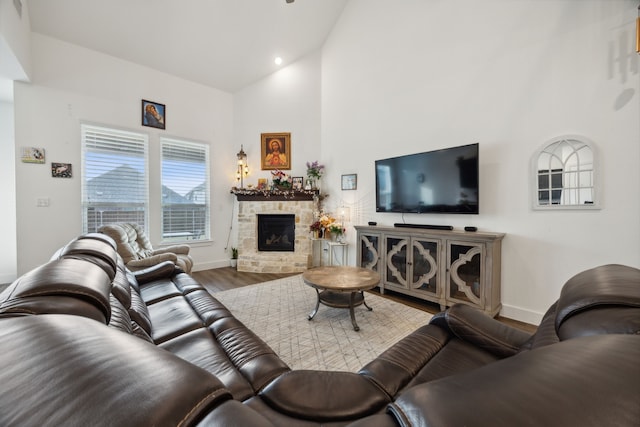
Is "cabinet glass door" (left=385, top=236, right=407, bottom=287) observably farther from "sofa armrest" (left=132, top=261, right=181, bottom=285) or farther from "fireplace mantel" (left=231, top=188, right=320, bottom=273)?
"sofa armrest" (left=132, top=261, right=181, bottom=285)

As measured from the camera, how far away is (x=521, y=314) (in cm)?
258

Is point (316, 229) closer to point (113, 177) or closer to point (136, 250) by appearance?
point (136, 250)

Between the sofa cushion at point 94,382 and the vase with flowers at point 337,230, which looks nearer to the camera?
the sofa cushion at point 94,382

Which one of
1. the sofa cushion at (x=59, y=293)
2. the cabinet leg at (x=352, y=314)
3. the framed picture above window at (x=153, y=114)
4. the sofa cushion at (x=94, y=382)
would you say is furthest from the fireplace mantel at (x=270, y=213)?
the sofa cushion at (x=94, y=382)

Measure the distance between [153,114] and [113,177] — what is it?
1.23m

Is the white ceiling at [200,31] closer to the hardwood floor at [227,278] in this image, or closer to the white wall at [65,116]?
the white wall at [65,116]

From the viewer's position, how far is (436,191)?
10.0ft

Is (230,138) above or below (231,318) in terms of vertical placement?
above

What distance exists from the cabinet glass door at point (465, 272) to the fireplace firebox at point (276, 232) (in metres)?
2.92

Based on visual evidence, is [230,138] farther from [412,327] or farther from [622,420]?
[622,420]

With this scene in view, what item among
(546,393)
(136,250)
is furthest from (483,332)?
(136,250)

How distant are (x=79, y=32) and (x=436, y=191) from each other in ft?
16.9

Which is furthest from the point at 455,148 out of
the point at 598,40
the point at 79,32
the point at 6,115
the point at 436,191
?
the point at 6,115

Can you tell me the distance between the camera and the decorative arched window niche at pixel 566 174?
7.25 feet
